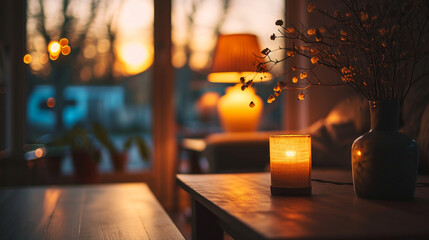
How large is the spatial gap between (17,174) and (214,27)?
188 centimetres

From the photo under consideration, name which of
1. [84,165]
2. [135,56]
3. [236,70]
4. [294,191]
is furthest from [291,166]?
[135,56]

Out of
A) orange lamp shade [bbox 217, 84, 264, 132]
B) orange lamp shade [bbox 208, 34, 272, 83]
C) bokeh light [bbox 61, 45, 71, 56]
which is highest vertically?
bokeh light [bbox 61, 45, 71, 56]

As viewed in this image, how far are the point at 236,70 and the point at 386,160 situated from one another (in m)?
1.95

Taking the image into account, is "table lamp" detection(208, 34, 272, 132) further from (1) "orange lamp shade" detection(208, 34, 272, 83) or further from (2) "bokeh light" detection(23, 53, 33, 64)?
(2) "bokeh light" detection(23, 53, 33, 64)

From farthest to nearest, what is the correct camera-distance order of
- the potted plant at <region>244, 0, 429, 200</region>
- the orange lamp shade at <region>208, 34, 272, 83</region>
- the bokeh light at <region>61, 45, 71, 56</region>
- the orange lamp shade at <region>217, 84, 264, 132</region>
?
the bokeh light at <region>61, 45, 71, 56</region> → the orange lamp shade at <region>217, 84, 264, 132</region> → the orange lamp shade at <region>208, 34, 272, 83</region> → the potted plant at <region>244, 0, 429, 200</region>

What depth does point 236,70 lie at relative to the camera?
313 centimetres

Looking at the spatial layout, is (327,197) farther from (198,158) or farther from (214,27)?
(214,27)

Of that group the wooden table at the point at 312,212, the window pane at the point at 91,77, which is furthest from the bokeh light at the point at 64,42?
the wooden table at the point at 312,212

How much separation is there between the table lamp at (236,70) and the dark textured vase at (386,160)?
1.69 meters

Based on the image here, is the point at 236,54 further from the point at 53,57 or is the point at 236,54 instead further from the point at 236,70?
the point at 53,57

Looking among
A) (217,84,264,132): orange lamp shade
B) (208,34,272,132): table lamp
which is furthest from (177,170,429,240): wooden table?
(217,84,264,132): orange lamp shade

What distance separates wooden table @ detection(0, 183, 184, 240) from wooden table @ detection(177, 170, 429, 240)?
172 millimetres

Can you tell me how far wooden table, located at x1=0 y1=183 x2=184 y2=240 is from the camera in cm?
145

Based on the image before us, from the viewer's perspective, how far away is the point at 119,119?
4074 millimetres
